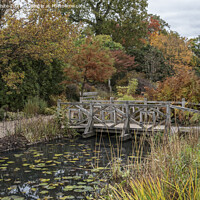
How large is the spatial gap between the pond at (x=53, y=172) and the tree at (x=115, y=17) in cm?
1923

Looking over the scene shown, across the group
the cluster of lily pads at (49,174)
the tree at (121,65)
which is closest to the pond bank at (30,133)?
the cluster of lily pads at (49,174)

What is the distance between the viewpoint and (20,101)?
1332 centimetres

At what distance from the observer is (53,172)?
5438 mm

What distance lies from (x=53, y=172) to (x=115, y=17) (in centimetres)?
2256

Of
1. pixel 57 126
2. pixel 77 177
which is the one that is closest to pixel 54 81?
pixel 57 126

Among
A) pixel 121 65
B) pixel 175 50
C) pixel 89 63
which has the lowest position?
pixel 89 63

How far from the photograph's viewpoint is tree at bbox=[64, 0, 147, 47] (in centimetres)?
2511

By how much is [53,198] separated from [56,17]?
22.0 feet

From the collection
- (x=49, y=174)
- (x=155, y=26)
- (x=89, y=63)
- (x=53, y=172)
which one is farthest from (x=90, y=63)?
(x=155, y=26)

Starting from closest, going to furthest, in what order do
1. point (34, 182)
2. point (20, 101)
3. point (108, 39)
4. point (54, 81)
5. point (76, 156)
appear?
point (34, 182) → point (76, 156) → point (20, 101) → point (54, 81) → point (108, 39)

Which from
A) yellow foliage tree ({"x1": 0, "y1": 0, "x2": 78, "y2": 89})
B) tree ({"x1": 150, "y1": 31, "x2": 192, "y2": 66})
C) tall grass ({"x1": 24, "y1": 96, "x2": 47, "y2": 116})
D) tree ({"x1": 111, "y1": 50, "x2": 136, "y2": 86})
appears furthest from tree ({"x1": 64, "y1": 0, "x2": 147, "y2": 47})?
yellow foliage tree ({"x1": 0, "y1": 0, "x2": 78, "y2": 89})

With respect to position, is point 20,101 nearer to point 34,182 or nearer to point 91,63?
point 91,63

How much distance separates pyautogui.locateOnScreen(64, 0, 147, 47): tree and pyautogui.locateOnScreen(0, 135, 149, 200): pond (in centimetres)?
1923

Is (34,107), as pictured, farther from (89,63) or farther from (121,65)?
(121,65)
